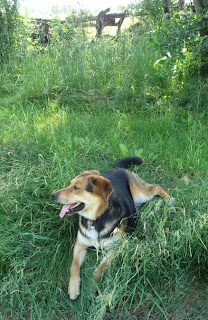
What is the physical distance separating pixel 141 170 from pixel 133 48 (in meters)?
3.62

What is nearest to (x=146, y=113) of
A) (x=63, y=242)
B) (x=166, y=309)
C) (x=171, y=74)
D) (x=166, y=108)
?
(x=166, y=108)

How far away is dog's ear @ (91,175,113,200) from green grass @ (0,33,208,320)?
42 cm

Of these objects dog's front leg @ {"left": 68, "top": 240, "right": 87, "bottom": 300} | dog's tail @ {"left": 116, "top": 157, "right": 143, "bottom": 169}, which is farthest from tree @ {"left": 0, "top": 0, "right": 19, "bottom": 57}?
dog's front leg @ {"left": 68, "top": 240, "right": 87, "bottom": 300}

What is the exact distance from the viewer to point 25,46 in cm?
747

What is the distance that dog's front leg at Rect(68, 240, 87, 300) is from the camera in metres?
2.92

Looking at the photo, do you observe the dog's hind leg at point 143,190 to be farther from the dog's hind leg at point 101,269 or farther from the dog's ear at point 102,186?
the dog's hind leg at point 101,269

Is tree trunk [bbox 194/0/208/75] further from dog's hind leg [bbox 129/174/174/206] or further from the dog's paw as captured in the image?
the dog's paw

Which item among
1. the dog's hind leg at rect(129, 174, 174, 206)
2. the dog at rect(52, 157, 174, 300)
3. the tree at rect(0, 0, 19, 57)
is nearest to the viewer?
the dog at rect(52, 157, 174, 300)

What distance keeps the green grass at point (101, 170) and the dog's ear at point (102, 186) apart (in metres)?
0.42

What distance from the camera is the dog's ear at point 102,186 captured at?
3018mm

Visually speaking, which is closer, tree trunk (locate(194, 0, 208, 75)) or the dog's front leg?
the dog's front leg

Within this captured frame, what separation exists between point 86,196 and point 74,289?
33.8 inches

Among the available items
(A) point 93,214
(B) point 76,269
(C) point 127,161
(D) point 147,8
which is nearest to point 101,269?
(B) point 76,269

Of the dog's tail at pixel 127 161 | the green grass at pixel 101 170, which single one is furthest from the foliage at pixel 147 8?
the dog's tail at pixel 127 161
